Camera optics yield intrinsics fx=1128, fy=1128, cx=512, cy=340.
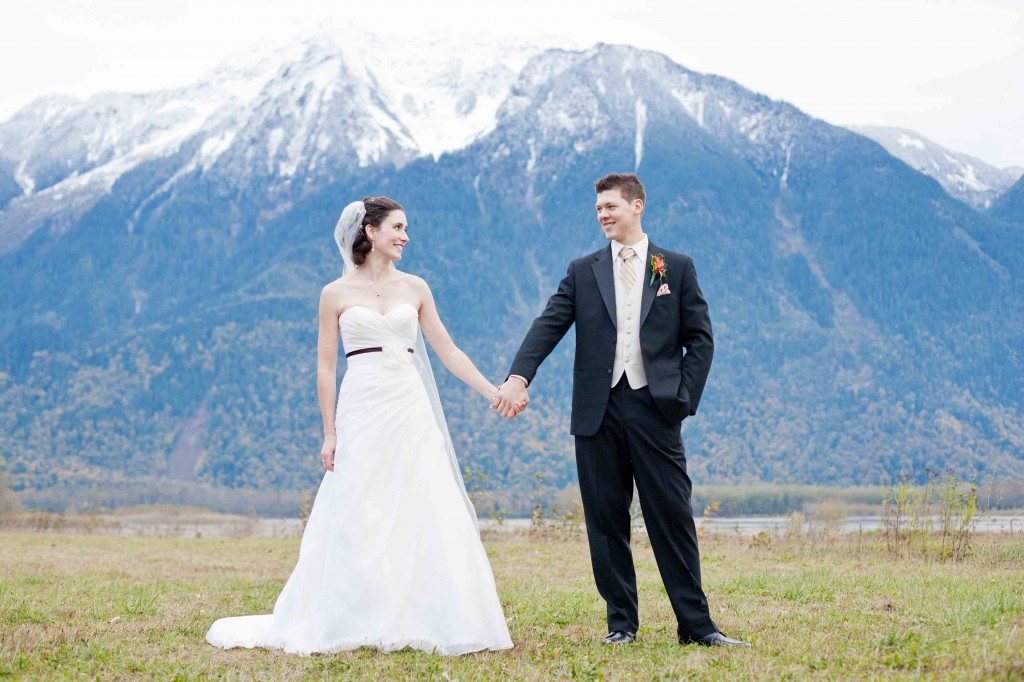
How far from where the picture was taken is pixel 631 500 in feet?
22.3

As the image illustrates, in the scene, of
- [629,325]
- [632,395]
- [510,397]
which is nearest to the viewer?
[632,395]

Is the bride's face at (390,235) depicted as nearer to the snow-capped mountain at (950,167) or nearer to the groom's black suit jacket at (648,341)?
the groom's black suit jacket at (648,341)

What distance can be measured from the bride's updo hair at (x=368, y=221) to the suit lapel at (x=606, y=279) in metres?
1.48

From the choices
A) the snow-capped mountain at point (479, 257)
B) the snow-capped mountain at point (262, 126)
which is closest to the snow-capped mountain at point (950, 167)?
the snow-capped mountain at point (479, 257)

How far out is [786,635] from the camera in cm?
694

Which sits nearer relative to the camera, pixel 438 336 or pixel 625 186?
pixel 625 186

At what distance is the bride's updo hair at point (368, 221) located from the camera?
7488 millimetres

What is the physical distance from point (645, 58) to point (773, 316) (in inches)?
2427

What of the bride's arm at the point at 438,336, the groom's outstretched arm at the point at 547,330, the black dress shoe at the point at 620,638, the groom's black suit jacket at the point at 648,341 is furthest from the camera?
the bride's arm at the point at 438,336

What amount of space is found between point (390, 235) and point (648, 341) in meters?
1.94

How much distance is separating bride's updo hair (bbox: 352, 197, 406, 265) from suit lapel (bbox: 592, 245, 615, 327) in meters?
1.48

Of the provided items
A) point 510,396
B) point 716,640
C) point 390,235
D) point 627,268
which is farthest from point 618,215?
point 716,640

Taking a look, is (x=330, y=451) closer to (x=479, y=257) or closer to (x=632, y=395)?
(x=632, y=395)

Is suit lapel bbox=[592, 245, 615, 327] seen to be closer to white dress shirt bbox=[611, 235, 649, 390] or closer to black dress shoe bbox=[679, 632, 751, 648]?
white dress shirt bbox=[611, 235, 649, 390]
